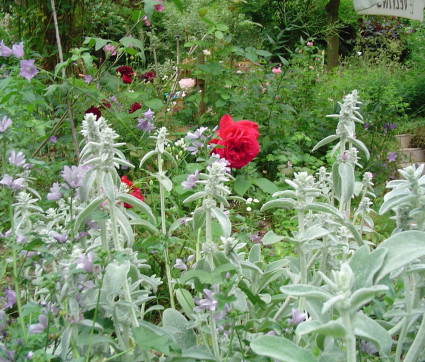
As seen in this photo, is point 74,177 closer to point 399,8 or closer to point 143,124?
point 143,124

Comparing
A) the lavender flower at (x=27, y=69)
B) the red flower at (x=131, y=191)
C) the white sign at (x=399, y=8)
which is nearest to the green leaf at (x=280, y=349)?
the red flower at (x=131, y=191)

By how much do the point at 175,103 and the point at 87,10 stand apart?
906 mm

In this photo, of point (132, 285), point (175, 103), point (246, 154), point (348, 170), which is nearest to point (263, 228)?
point (246, 154)

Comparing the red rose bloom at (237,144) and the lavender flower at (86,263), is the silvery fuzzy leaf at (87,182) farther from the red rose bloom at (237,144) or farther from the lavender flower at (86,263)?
the red rose bloom at (237,144)

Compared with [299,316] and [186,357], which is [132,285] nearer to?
[186,357]

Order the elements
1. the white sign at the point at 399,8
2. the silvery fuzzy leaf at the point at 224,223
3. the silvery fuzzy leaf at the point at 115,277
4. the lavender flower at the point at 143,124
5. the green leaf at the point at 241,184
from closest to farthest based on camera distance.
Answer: the silvery fuzzy leaf at the point at 115,277 → the silvery fuzzy leaf at the point at 224,223 → the white sign at the point at 399,8 → the lavender flower at the point at 143,124 → the green leaf at the point at 241,184

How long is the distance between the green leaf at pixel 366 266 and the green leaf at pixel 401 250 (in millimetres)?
11

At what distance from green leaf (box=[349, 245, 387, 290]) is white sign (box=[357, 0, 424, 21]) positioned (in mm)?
1712

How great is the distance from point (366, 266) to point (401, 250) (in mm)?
57

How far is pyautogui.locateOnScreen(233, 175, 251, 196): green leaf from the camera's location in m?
2.56

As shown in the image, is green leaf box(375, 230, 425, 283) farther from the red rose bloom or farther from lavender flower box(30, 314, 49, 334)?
the red rose bloom

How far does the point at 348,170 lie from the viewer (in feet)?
3.93

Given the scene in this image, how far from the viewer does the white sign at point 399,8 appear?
2211 mm

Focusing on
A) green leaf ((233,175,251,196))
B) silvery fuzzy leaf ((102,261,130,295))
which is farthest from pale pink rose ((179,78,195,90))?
silvery fuzzy leaf ((102,261,130,295))
